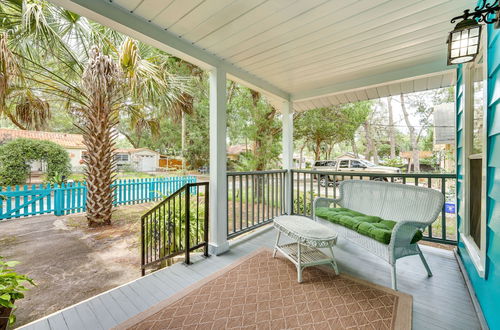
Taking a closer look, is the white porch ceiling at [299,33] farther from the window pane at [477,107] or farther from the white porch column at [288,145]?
the white porch column at [288,145]

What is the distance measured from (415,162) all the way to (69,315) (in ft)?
53.0

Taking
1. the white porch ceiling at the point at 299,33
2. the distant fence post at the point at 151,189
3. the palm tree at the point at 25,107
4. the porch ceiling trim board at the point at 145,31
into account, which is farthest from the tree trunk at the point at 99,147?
the white porch ceiling at the point at 299,33

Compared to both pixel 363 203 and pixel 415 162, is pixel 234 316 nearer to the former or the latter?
pixel 363 203

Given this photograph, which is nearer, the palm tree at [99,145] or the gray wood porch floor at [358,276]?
the gray wood porch floor at [358,276]

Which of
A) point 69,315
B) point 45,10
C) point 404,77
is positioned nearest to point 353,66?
point 404,77

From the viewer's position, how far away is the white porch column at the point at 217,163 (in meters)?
2.62

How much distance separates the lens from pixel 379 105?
14.5m

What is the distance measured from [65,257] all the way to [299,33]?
4825 mm

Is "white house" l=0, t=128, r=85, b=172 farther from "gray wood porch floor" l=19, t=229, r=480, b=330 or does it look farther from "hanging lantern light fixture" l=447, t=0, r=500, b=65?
"hanging lantern light fixture" l=447, t=0, r=500, b=65

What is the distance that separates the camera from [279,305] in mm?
1659

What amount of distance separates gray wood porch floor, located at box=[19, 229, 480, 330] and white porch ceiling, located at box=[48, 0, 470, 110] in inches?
93.6

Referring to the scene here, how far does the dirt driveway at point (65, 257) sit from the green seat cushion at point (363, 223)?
2919 mm

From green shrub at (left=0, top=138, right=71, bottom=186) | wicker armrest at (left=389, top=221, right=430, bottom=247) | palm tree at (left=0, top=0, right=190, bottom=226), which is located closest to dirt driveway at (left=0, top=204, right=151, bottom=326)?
palm tree at (left=0, top=0, right=190, bottom=226)

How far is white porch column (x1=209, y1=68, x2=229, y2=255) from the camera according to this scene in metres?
2.62
